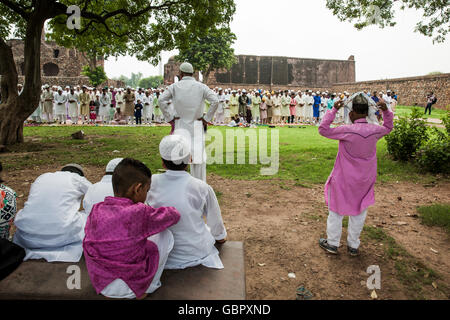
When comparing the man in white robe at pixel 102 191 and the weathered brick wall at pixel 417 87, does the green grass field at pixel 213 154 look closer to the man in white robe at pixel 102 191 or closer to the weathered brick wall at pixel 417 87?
the man in white robe at pixel 102 191

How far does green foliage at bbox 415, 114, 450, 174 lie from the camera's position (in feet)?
19.7

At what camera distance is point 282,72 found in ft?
125

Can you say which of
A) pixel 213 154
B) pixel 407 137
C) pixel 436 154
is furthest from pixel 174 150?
pixel 407 137

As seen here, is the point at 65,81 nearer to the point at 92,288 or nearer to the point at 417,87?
the point at 92,288

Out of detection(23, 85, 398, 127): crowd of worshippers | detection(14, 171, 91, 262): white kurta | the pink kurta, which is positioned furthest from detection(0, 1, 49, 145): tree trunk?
the pink kurta

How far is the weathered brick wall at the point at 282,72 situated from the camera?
35656 millimetres

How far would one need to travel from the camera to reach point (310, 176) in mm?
6020

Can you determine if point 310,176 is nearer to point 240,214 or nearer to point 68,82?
point 240,214

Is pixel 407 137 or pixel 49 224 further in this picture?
pixel 407 137

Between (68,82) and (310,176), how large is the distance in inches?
1061

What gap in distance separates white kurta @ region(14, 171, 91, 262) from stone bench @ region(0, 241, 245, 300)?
0.52 feet

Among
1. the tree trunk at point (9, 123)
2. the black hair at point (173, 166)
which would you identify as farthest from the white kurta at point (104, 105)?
the black hair at point (173, 166)

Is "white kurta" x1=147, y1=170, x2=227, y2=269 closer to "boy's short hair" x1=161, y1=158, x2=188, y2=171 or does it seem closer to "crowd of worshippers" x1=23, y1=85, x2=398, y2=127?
"boy's short hair" x1=161, y1=158, x2=188, y2=171

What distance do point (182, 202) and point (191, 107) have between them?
2.66 metres
